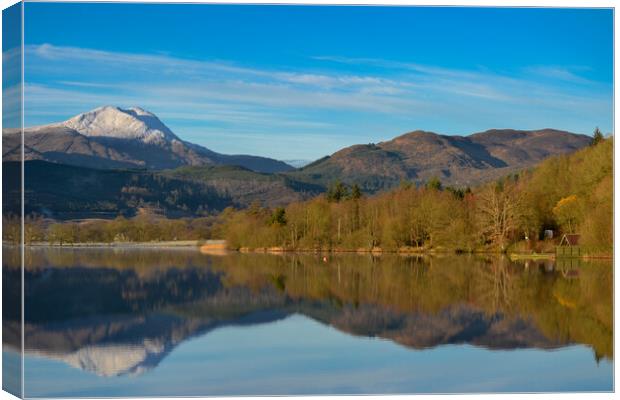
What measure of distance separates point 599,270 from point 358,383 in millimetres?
20442

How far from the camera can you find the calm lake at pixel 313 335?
10922mm

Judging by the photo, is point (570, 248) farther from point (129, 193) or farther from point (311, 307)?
point (129, 193)

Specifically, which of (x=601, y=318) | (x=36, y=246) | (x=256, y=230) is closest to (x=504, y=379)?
(x=601, y=318)

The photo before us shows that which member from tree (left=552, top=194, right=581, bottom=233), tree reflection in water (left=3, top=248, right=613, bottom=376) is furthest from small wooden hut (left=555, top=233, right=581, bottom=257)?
tree reflection in water (left=3, top=248, right=613, bottom=376)

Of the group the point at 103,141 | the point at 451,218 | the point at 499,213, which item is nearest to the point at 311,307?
the point at 499,213

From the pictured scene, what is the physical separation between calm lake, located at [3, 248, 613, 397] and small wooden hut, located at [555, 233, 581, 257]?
14506 millimetres

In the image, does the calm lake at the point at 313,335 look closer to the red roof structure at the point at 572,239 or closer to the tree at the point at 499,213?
the red roof structure at the point at 572,239

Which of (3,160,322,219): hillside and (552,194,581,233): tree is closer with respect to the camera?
(552,194,581,233): tree

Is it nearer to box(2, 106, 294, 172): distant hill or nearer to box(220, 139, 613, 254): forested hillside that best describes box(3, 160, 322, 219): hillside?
box(2, 106, 294, 172): distant hill

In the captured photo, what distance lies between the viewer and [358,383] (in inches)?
433

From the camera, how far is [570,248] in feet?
140

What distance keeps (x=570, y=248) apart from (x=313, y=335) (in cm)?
2935

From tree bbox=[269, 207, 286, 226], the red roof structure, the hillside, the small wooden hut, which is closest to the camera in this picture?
the small wooden hut

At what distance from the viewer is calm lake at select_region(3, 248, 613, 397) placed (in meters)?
10.9
